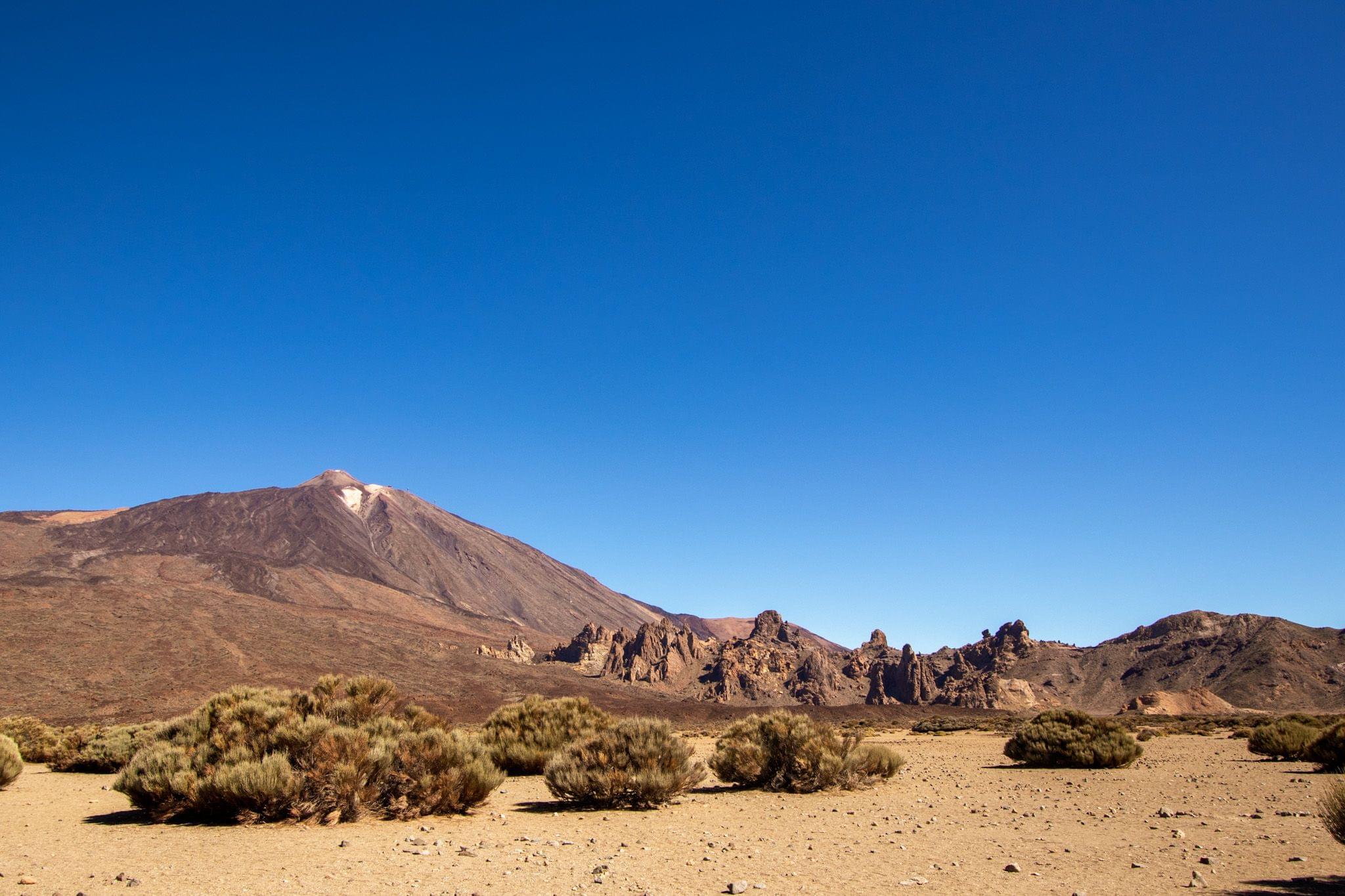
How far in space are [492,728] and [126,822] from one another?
928 cm

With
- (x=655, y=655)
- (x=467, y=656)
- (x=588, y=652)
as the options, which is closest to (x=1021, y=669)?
(x=655, y=655)

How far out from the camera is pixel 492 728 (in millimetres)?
20719

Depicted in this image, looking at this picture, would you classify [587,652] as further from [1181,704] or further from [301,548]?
[301,548]

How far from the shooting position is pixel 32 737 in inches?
1051

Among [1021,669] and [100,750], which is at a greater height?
[1021,669]

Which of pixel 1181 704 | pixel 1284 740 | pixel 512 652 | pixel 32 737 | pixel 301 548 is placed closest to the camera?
pixel 1284 740

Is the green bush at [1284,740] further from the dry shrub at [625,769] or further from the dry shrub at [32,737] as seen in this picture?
the dry shrub at [32,737]

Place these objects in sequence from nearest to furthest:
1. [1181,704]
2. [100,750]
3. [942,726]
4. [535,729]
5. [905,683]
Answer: [535,729] → [100,750] → [942,726] → [1181,704] → [905,683]

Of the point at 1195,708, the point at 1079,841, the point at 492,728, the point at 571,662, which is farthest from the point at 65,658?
the point at 1195,708

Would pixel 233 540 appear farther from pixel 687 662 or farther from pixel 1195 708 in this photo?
pixel 1195 708

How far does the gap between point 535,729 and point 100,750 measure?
12200 mm

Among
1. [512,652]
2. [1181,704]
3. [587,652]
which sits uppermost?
[587,652]

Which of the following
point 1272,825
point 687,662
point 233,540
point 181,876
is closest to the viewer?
point 181,876

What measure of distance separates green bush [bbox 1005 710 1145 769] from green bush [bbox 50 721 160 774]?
75.2ft
